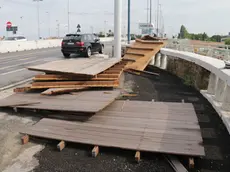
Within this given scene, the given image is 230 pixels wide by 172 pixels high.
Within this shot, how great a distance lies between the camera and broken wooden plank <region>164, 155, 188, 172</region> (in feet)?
12.7

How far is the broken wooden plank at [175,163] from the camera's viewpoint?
388 centimetres

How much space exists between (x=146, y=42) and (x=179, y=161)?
1254 centimetres

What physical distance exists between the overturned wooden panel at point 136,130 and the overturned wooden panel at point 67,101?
0.86 ft

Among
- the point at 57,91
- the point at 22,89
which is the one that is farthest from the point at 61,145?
the point at 22,89

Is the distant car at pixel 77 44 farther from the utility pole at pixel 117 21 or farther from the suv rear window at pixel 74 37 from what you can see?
the utility pole at pixel 117 21

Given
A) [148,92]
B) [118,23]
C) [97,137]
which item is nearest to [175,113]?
[97,137]

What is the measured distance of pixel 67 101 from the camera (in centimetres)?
655

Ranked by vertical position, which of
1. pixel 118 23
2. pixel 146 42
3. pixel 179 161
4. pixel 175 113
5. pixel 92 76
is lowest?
pixel 179 161

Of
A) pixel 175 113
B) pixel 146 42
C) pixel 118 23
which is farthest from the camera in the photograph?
pixel 146 42

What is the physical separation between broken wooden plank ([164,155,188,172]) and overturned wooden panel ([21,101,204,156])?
0.11 m

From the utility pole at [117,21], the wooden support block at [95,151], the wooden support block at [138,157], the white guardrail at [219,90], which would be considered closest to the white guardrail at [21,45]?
the utility pole at [117,21]

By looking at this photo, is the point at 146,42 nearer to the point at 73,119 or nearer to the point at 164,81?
the point at 164,81

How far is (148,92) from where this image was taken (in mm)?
8961

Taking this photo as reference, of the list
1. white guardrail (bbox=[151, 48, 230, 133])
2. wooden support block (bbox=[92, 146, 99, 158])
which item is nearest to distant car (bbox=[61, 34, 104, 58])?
white guardrail (bbox=[151, 48, 230, 133])
